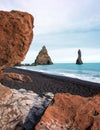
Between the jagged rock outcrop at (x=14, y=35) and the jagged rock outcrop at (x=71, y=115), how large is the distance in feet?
9.78

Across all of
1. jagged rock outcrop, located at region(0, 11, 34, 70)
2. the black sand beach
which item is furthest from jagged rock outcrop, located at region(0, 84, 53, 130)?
the black sand beach

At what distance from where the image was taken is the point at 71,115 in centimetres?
873

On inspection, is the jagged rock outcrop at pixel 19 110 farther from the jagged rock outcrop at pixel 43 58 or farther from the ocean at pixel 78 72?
the jagged rock outcrop at pixel 43 58

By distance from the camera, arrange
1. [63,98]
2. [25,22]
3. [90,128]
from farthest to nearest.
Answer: [25,22] < [63,98] < [90,128]

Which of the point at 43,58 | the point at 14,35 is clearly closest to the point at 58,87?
the point at 14,35

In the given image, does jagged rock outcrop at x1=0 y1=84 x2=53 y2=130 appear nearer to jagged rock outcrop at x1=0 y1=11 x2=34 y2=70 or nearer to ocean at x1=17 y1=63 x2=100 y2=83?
jagged rock outcrop at x1=0 y1=11 x2=34 y2=70

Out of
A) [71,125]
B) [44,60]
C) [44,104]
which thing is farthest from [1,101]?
[44,60]

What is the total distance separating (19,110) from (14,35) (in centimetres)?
303

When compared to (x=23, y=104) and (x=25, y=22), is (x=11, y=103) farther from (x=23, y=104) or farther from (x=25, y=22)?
(x=25, y=22)

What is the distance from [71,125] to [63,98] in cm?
119

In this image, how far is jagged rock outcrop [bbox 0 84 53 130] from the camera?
31.2 ft

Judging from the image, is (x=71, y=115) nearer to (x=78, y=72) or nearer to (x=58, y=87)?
(x=58, y=87)

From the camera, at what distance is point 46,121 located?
8.46 meters

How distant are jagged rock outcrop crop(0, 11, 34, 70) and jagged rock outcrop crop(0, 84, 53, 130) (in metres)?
1.38
